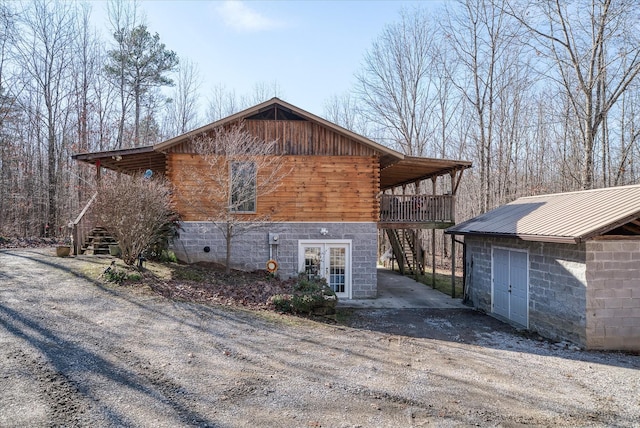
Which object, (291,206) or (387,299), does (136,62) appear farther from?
(387,299)

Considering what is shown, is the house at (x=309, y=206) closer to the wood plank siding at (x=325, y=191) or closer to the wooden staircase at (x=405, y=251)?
the wood plank siding at (x=325, y=191)

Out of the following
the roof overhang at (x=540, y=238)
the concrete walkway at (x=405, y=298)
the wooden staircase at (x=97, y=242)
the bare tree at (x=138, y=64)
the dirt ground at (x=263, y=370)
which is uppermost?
the bare tree at (x=138, y=64)

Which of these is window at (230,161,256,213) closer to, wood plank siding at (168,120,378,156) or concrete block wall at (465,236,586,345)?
wood plank siding at (168,120,378,156)

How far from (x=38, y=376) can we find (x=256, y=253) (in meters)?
7.99

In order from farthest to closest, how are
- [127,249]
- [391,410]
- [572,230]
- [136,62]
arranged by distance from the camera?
[136,62]
[127,249]
[572,230]
[391,410]

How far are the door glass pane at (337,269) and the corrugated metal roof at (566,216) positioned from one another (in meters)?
4.07

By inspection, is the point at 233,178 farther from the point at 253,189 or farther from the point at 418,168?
the point at 418,168

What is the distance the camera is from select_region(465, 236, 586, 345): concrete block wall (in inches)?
324

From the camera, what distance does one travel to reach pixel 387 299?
527 inches

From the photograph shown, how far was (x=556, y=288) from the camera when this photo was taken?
29.2 ft

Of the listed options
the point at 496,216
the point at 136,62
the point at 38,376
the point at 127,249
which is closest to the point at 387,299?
the point at 496,216

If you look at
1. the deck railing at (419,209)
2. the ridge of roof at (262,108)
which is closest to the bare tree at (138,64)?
the ridge of roof at (262,108)

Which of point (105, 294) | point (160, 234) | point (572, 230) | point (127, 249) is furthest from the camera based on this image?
point (160, 234)

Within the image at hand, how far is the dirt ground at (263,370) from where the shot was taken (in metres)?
4.63
